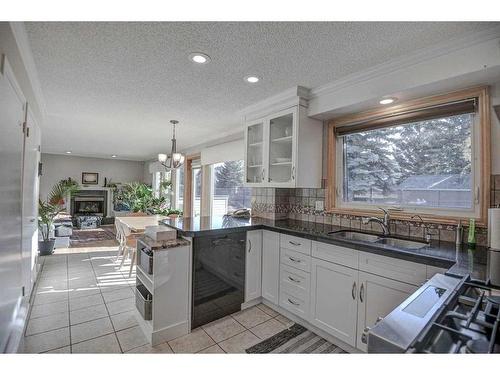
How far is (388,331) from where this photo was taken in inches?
27.2

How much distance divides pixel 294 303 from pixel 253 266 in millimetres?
531

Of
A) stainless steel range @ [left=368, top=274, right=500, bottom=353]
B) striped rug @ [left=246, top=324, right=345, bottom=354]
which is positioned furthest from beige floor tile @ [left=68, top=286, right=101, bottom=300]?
stainless steel range @ [left=368, top=274, right=500, bottom=353]

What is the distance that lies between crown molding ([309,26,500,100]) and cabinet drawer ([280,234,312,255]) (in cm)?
144

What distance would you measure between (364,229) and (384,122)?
1.03 meters

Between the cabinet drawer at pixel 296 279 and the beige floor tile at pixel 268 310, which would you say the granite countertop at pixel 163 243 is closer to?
the cabinet drawer at pixel 296 279

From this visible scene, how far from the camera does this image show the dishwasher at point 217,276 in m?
2.18

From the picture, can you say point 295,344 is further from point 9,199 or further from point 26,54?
point 26,54

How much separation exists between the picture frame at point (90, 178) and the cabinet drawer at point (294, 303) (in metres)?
8.27

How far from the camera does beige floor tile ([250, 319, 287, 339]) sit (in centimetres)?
212

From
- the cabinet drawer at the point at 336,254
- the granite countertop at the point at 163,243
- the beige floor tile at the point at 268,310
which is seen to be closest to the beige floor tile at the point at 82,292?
the granite countertop at the point at 163,243

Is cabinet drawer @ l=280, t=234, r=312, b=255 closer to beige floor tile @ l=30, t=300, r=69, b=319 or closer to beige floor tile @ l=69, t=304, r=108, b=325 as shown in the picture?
beige floor tile @ l=69, t=304, r=108, b=325

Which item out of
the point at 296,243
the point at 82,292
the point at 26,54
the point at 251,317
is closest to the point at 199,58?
the point at 26,54
